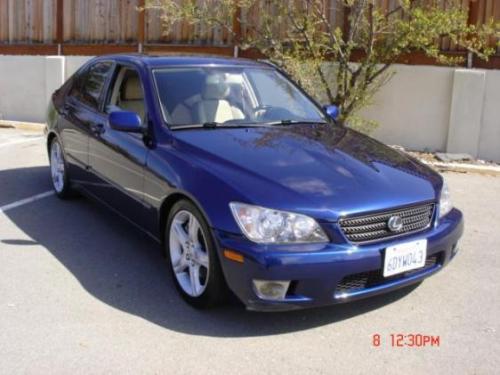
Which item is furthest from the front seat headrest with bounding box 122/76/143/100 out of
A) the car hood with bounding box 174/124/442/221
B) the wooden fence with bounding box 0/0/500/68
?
the wooden fence with bounding box 0/0/500/68

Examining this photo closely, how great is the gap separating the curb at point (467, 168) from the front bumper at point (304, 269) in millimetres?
5074

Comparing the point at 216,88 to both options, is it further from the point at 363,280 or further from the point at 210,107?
the point at 363,280

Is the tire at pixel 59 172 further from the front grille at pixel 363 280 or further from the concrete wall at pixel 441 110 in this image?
the concrete wall at pixel 441 110

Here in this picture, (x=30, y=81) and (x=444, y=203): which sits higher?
(x=30, y=81)

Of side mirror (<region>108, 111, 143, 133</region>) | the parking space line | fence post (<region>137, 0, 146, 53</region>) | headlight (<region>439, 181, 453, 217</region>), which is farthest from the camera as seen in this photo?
fence post (<region>137, 0, 146, 53</region>)

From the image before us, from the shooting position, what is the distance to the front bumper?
135 inches

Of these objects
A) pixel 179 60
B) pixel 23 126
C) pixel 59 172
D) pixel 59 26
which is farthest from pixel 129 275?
pixel 59 26

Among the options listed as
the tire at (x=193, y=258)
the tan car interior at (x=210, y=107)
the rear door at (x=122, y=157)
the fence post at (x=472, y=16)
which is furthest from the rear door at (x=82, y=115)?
the fence post at (x=472, y=16)

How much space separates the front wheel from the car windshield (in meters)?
2.04

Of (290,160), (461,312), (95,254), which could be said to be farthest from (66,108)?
(461,312)

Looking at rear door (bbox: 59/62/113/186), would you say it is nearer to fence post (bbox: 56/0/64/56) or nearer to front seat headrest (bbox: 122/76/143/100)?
front seat headrest (bbox: 122/76/143/100)

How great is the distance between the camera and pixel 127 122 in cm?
454

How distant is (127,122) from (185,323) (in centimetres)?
156

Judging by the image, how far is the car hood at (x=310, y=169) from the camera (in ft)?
11.8
